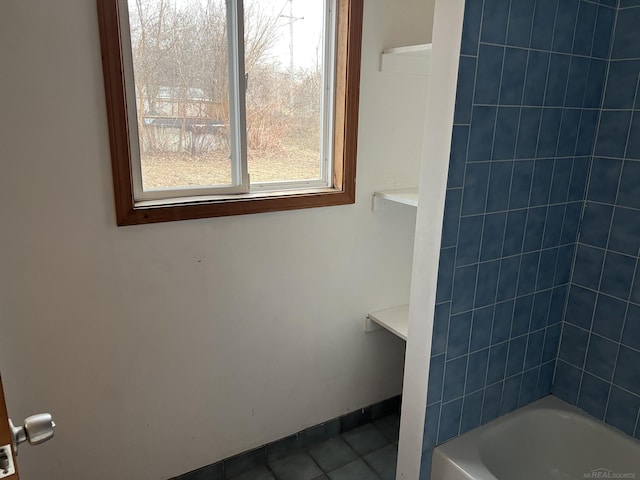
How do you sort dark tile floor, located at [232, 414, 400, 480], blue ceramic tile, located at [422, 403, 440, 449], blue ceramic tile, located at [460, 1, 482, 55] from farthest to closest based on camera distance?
dark tile floor, located at [232, 414, 400, 480]
blue ceramic tile, located at [422, 403, 440, 449]
blue ceramic tile, located at [460, 1, 482, 55]

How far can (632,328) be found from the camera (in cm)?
163

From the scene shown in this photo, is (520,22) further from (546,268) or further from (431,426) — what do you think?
(431,426)

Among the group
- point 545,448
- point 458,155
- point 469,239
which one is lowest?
point 545,448

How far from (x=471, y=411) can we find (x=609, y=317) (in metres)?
0.62

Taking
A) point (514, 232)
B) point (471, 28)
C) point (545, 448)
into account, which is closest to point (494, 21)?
point (471, 28)

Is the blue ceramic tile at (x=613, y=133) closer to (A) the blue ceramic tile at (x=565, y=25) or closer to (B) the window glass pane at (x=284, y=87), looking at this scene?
(A) the blue ceramic tile at (x=565, y=25)

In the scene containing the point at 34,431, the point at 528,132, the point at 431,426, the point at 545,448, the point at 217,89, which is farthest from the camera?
the point at 545,448

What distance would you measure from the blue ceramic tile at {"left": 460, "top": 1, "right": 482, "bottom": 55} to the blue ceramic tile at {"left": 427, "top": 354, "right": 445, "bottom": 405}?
3.11 feet

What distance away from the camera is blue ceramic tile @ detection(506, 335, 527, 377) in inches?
67.2

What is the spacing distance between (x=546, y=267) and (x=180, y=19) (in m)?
1.58

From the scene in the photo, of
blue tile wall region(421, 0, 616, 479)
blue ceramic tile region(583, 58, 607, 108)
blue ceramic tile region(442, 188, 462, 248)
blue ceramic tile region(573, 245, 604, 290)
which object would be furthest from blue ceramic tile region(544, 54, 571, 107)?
blue ceramic tile region(573, 245, 604, 290)

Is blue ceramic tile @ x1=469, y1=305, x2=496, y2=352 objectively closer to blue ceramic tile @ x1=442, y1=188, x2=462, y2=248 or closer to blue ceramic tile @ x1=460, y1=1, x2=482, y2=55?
blue ceramic tile @ x1=442, y1=188, x2=462, y2=248

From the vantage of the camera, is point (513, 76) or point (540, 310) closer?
point (513, 76)

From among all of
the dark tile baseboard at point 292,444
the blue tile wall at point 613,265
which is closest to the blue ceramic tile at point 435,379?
the blue tile wall at point 613,265
